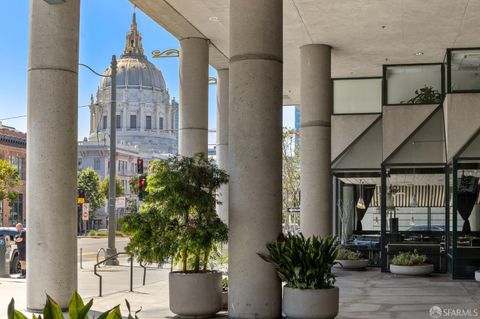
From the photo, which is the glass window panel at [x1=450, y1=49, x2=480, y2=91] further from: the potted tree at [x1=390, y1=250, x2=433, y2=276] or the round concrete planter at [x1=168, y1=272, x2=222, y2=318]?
the round concrete planter at [x1=168, y1=272, x2=222, y2=318]

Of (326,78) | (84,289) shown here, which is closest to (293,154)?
(326,78)

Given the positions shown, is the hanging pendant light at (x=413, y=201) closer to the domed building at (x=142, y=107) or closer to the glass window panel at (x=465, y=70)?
the glass window panel at (x=465, y=70)

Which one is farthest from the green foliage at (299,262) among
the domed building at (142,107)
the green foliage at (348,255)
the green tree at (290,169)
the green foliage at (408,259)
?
the domed building at (142,107)

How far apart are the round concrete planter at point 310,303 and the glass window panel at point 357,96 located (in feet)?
57.6

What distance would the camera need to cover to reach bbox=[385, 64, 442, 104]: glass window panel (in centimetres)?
2570

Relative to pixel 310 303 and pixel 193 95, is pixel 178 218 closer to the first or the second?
pixel 310 303

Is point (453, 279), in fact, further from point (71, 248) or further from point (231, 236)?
point (71, 248)

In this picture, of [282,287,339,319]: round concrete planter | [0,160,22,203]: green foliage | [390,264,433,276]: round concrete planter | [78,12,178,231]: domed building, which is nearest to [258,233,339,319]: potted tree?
[282,287,339,319]: round concrete planter

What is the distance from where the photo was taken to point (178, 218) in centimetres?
1291

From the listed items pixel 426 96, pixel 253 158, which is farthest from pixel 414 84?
pixel 253 158

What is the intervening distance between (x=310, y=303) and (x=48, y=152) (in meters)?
5.33

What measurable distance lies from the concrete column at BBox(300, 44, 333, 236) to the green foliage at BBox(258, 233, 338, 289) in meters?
11.5

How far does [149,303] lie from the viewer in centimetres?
1536

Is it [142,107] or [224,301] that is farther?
[142,107]
